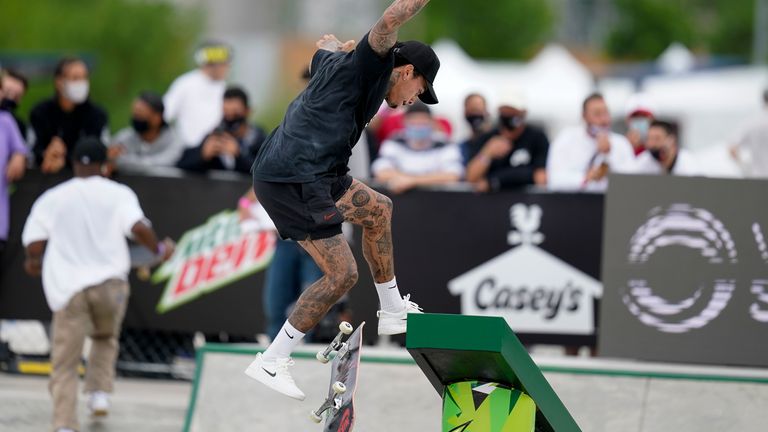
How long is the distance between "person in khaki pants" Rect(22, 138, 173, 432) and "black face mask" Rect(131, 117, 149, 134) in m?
2.48

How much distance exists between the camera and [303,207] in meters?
7.37

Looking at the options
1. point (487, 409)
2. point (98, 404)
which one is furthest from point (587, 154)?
point (487, 409)

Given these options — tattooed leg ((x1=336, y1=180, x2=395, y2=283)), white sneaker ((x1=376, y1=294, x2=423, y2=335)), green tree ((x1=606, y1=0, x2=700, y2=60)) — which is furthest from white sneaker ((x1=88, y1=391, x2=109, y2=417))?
green tree ((x1=606, y1=0, x2=700, y2=60))

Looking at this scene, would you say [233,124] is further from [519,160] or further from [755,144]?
[755,144]

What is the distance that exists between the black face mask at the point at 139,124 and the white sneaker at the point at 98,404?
10.4 ft

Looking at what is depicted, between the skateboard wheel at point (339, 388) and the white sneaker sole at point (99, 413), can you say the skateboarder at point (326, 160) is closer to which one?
the skateboard wheel at point (339, 388)

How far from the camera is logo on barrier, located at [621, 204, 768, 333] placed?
32.1 feet

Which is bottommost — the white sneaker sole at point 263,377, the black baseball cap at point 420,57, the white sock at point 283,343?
the white sneaker sole at point 263,377

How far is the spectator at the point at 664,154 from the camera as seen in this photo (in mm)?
11531

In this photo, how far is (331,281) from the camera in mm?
7484

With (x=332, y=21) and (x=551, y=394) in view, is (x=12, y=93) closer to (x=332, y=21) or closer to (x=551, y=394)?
(x=551, y=394)

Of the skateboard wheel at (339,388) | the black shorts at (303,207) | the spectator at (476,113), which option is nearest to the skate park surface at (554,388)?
the skateboard wheel at (339,388)

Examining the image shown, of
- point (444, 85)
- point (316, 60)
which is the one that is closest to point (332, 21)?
point (444, 85)

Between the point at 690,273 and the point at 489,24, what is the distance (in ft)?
155
